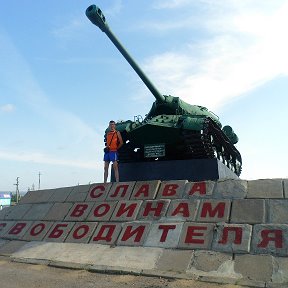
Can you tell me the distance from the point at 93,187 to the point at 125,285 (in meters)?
4.82

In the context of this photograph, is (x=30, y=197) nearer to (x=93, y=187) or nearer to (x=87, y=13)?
(x=93, y=187)

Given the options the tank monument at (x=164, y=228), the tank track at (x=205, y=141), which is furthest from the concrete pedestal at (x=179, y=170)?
the tank track at (x=205, y=141)

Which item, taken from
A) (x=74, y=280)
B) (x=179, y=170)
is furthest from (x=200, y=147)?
(x=74, y=280)

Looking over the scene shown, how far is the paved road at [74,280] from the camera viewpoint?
5.64 meters

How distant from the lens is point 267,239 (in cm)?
675

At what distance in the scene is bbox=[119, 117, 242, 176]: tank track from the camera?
12562 millimetres

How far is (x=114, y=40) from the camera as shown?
14.0 metres

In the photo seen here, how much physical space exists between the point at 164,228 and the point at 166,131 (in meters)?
6.01

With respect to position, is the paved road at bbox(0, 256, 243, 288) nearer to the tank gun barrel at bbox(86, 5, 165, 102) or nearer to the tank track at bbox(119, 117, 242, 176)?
the tank track at bbox(119, 117, 242, 176)

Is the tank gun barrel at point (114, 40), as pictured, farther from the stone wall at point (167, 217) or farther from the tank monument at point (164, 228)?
the stone wall at point (167, 217)

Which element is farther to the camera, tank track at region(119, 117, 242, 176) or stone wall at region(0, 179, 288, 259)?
tank track at region(119, 117, 242, 176)

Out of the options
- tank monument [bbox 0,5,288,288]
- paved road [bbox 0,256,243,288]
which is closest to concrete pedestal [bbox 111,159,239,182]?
tank monument [bbox 0,5,288,288]

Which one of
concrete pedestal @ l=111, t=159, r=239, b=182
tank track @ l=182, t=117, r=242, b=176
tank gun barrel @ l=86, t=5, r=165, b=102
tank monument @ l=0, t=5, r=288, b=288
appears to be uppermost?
tank gun barrel @ l=86, t=5, r=165, b=102

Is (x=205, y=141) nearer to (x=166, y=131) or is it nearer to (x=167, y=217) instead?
(x=166, y=131)
